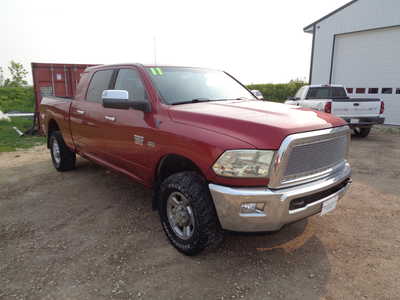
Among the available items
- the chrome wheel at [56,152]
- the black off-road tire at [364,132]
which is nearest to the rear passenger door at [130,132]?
the chrome wheel at [56,152]

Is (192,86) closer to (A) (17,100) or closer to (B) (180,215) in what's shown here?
(B) (180,215)

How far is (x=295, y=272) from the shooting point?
253cm

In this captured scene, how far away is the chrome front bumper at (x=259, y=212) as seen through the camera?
2.20 meters

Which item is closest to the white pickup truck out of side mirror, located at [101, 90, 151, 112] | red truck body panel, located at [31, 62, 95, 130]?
side mirror, located at [101, 90, 151, 112]

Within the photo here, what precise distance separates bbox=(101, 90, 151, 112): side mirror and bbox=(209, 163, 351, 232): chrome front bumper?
120cm

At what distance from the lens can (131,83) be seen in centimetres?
356

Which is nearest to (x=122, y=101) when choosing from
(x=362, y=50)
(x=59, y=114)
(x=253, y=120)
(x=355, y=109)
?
(x=253, y=120)

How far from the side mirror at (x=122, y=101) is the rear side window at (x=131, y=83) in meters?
0.20

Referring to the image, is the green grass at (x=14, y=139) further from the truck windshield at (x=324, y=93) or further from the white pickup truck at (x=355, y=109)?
the truck windshield at (x=324, y=93)

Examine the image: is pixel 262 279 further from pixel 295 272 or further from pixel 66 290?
pixel 66 290

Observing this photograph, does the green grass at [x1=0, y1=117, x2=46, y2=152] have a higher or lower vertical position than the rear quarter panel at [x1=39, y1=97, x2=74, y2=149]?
lower

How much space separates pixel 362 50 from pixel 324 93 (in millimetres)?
3756

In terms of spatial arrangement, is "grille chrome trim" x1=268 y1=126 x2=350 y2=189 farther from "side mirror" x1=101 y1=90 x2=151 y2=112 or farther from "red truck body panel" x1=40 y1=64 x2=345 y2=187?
"side mirror" x1=101 y1=90 x2=151 y2=112

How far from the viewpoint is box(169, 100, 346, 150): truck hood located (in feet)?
7.39
